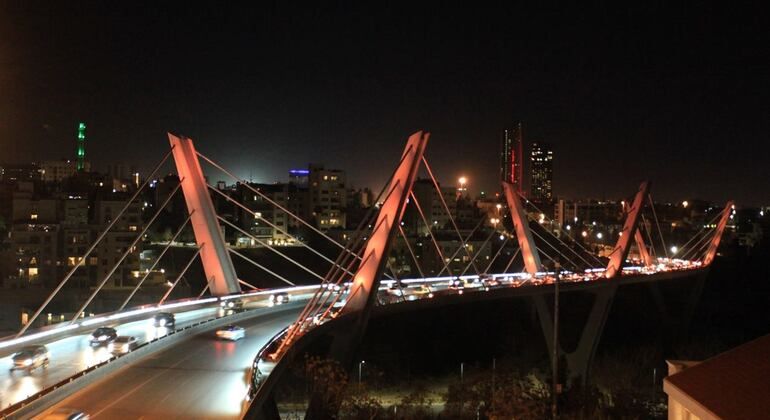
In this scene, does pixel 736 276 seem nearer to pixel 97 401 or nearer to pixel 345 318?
pixel 345 318

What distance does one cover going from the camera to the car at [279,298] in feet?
82.5

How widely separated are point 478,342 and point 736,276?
33541 mm

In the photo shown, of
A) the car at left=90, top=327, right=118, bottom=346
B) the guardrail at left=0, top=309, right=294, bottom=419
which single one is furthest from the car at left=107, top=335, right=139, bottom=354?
the guardrail at left=0, top=309, right=294, bottom=419

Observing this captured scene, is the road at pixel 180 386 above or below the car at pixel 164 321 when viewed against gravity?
below

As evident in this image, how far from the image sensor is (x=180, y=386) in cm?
1191

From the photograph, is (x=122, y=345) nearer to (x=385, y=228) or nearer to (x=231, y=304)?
(x=231, y=304)

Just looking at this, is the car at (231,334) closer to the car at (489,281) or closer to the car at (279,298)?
the car at (279,298)

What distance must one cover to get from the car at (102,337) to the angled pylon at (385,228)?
20.5 feet

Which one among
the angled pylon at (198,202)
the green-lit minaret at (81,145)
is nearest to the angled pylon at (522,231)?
the angled pylon at (198,202)

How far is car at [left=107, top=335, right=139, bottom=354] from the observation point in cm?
1483

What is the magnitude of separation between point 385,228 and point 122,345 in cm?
794

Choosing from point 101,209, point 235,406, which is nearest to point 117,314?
point 235,406

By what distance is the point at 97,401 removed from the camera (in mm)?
10773

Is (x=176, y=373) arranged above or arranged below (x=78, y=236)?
below
